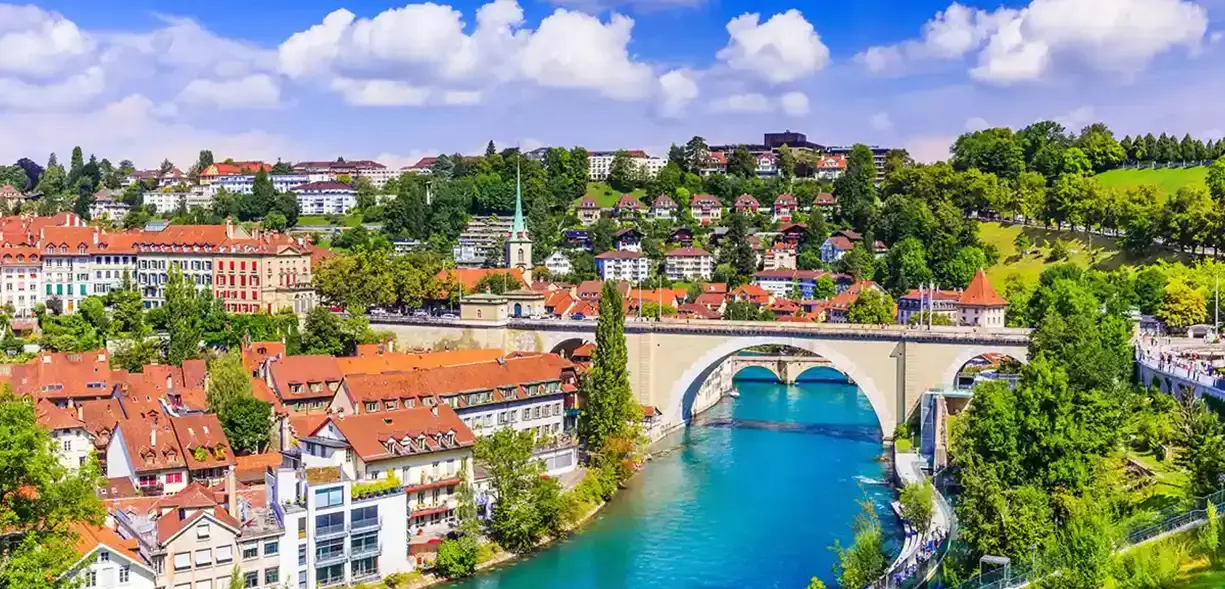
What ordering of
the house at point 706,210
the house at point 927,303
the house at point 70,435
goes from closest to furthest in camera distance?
the house at point 70,435 → the house at point 927,303 → the house at point 706,210

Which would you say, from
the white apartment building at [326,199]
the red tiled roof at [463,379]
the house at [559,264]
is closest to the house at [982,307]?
the red tiled roof at [463,379]

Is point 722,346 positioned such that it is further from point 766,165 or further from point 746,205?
point 766,165

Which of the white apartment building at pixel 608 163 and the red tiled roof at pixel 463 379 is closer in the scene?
the red tiled roof at pixel 463 379

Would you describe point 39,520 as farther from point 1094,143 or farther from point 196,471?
point 1094,143

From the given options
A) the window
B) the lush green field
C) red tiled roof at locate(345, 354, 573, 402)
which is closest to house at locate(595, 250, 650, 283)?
the lush green field

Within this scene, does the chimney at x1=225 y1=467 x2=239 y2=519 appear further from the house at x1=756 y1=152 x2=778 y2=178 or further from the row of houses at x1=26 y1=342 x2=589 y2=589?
the house at x1=756 y1=152 x2=778 y2=178

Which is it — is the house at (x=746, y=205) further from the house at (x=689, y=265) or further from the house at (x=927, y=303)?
the house at (x=927, y=303)

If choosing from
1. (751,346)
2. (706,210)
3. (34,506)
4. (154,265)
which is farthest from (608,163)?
(34,506)
